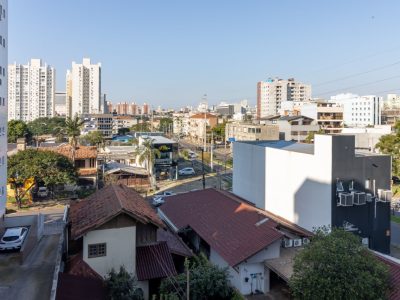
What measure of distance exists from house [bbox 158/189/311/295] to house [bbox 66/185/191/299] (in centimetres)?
351

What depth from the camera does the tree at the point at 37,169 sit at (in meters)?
33.6

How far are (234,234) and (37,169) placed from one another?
72.4 feet

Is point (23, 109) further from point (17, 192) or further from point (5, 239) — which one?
point (5, 239)

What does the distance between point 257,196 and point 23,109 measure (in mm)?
134405

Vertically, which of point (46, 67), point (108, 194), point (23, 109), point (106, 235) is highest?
point (46, 67)

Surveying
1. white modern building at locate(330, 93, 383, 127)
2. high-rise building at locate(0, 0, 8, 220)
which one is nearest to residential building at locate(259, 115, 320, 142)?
white modern building at locate(330, 93, 383, 127)

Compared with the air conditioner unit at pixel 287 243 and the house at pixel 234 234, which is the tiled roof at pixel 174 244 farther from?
the air conditioner unit at pixel 287 243

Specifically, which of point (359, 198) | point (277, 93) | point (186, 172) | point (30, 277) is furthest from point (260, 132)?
point (277, 93)

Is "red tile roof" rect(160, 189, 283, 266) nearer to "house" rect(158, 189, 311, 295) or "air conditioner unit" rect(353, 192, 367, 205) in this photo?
"house" rect(158, 189, 311, 295)

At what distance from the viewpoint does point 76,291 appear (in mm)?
13312

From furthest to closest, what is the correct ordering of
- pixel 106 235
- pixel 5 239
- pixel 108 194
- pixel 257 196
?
pixel 257 196 → pixel 5 239 → pixel 108 194 → pixel 106 235

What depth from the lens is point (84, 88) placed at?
154250mm

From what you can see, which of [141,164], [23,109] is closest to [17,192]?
[141,164]

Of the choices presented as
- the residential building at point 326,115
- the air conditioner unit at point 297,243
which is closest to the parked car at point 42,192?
the air conditioner unit at point 297,243
